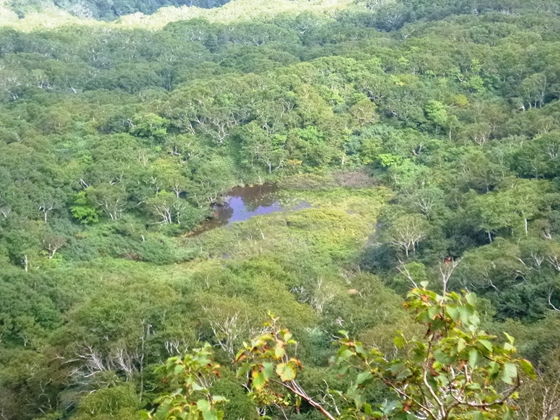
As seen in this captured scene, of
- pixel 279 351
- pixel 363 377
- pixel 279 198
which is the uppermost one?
pixel 279 351

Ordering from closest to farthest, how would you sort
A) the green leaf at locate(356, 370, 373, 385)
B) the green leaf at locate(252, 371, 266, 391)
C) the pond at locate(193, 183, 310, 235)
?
the green leaf at locate(252, 371, 266, 391), the green leaf at locate(356, 370, 373, 385), the pond at locate(193, 183, 310, 235)

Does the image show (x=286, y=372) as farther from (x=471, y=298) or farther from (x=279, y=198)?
(x=279, y=198)

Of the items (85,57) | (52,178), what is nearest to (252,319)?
(52,178)

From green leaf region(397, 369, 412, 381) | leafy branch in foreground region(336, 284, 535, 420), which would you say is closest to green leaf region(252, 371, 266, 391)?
leafy branch in foreground region(336, 284, 535, 420)

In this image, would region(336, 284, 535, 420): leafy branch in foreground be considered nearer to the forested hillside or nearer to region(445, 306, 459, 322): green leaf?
region(445, 306, 459, 322): green leaf

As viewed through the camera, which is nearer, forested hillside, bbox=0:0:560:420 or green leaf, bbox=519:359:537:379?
green leaf, bbox=519:359:537:379

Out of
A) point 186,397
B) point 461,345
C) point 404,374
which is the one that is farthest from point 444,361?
point 186,397

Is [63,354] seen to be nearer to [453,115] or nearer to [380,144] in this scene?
[380,144]
